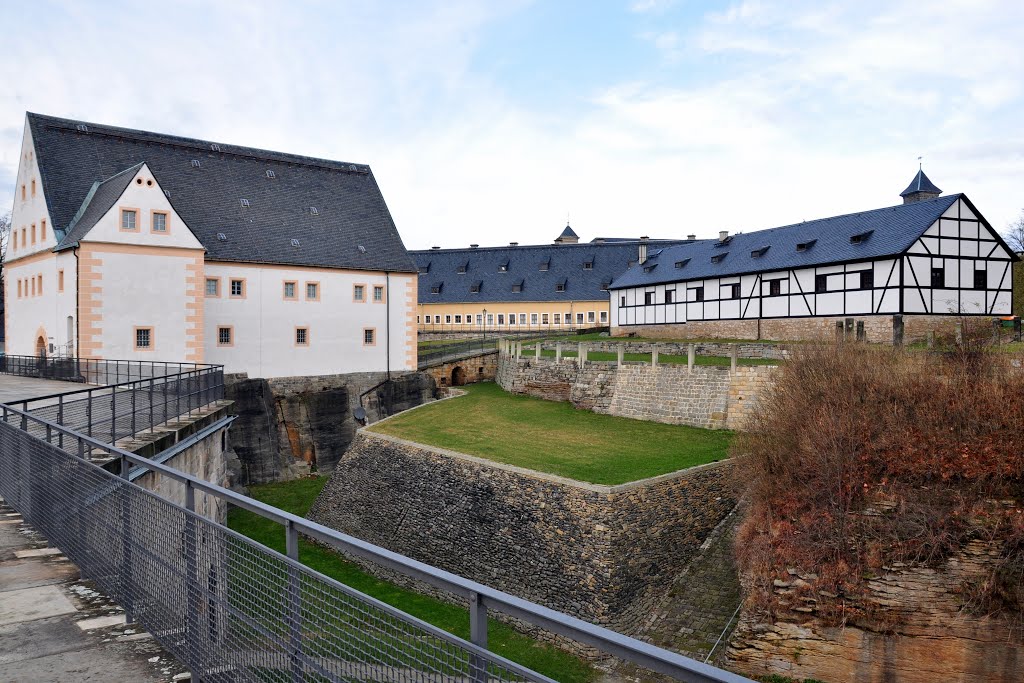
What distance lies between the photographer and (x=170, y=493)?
13.4 m

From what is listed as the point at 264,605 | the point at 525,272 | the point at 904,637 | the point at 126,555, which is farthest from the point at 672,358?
the point at 525,272

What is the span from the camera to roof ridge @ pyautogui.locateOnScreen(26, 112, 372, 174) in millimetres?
31141

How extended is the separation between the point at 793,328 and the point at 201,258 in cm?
2431

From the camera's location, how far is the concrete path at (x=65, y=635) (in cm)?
442

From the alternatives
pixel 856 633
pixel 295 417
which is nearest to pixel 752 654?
pixel 856 633

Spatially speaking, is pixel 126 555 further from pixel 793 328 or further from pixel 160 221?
pixel 793 328

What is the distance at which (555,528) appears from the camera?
1678cm

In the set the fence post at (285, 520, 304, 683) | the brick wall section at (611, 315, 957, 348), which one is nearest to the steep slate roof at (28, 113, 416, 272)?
the brick wall section at (611, 315, 957, 348)

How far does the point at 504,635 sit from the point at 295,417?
758 inches

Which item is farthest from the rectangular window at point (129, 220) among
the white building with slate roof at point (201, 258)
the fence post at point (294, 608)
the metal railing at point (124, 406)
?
the fence post at point (294, 608)

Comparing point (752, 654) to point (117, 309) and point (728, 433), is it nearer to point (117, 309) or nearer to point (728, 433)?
point (728, 433)

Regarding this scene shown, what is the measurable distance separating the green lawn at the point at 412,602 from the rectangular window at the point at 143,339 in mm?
6801

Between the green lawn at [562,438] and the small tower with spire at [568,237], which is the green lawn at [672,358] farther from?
the small tower with spire at [568,237]

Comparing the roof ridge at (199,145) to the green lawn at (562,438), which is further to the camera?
the roof ridge at (199,145)
